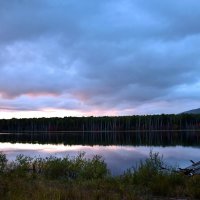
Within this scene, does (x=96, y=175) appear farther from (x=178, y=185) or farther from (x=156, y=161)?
(x=178, y=185)

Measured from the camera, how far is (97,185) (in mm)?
15148

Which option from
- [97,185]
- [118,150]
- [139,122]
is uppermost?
[139,122]

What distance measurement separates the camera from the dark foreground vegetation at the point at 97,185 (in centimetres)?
1208

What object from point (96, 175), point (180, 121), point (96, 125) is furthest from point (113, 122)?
point (96, 175)

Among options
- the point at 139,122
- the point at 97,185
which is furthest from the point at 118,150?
the point at 139,122

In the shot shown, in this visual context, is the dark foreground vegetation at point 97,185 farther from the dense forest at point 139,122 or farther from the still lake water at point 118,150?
the dense forest at point 139,122

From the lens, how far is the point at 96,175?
1981 centimetres

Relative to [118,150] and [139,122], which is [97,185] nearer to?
[118,150]

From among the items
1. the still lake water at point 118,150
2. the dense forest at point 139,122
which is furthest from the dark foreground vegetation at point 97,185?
the dense forest at point 139,122

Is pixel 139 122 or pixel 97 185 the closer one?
pixel 97 185

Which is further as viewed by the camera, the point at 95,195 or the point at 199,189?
the point at 199,189

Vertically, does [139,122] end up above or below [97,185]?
above

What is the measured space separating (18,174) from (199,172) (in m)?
9.01

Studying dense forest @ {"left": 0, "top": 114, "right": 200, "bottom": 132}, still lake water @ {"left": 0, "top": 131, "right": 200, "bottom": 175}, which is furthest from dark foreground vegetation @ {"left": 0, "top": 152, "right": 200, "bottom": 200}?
dense forest @ {"left": 0, "top": 114, "right": 200, "bottom": 132}
